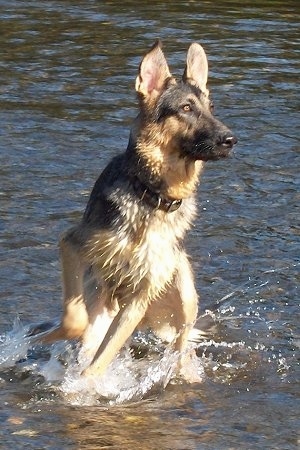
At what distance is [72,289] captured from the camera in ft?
26.0

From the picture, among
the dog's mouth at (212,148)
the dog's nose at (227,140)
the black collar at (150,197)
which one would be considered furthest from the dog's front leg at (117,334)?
the dog's nose at (227,140)

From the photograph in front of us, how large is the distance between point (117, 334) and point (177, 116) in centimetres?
147

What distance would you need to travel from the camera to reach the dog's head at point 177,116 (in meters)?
7.53

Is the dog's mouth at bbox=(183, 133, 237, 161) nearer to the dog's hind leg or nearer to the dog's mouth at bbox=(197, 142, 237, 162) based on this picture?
the dog's mouth at bbox=(197, 142, 237, 162)

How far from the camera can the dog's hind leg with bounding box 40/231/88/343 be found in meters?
7.86

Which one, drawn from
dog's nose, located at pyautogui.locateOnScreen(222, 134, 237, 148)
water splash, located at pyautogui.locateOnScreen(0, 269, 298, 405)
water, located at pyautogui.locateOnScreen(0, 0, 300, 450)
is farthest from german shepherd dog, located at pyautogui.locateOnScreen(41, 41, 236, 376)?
→ water, located at pyautogui.locateOnScreen(0, 0, 300, 450)

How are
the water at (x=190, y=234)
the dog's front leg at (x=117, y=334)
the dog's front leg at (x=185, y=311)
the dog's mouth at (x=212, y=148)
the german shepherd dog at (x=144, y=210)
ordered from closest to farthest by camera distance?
1. the water at (x=190, y=234)
2. the dog's mouth at (x=212, y=148)
3. the german shepherd dog at (x=144, y=210)
4. the dog's front leg at (x=117, y=334)
5. the dog's front leg at (x=185, y=311)

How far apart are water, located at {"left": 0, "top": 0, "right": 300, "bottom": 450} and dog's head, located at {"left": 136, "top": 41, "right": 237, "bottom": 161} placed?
160 cm

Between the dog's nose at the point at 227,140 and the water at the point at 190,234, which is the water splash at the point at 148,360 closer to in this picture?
the water at the point at 190,234

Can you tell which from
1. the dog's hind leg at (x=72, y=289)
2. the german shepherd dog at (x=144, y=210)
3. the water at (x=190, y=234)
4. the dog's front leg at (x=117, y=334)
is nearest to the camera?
the water at (x=190, y=234)

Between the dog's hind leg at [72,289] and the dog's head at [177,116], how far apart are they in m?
0.94

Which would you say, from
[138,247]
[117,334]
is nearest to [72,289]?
[117,334]

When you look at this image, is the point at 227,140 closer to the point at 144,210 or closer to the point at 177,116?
the point at 177,116

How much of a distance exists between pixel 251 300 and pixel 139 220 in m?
1.94
